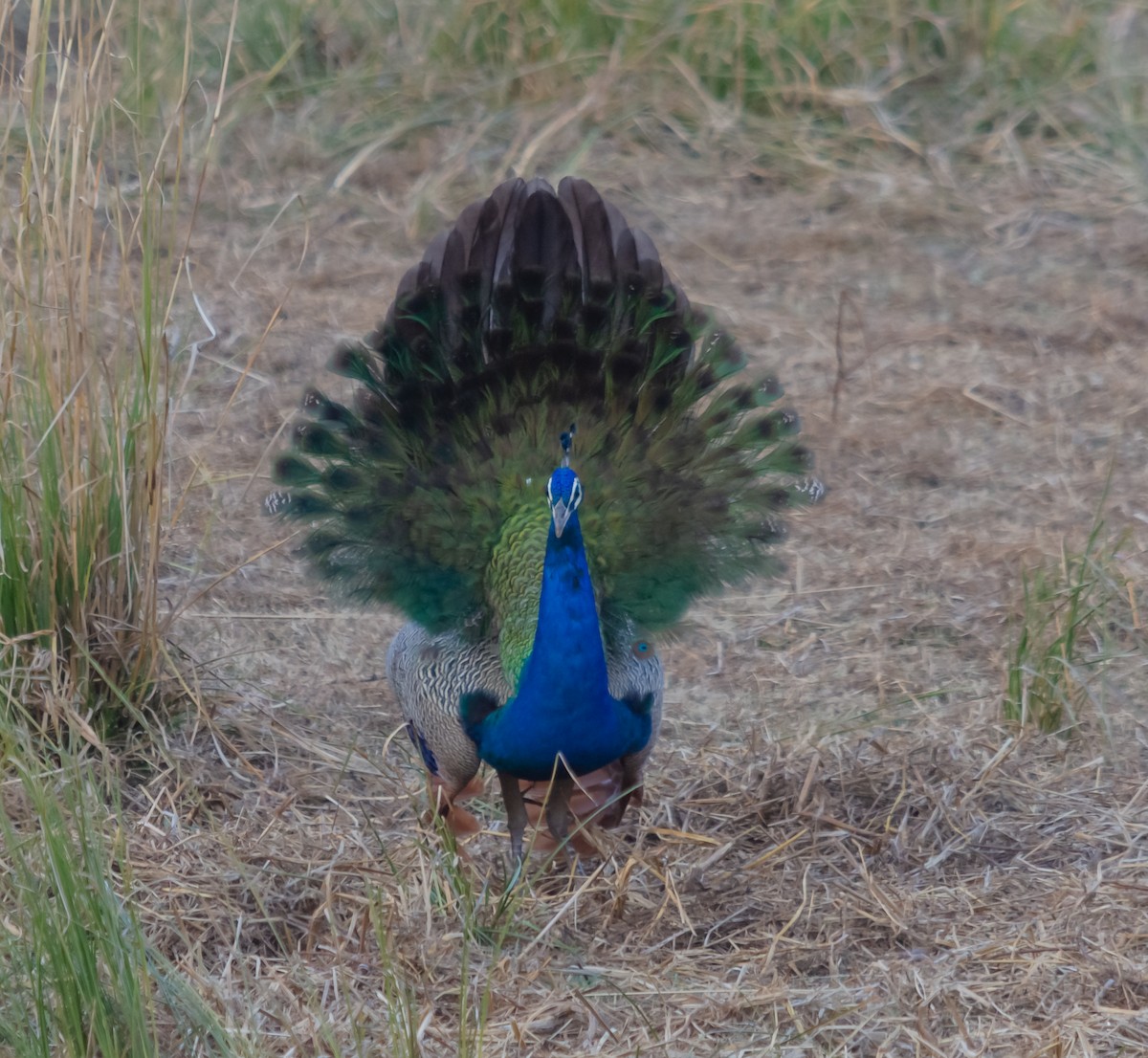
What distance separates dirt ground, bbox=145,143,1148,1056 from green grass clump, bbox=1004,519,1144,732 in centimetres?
6

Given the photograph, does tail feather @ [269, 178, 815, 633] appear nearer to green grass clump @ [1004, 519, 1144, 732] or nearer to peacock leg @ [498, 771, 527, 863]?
peacock leg @ [498, 771, 527, 863]

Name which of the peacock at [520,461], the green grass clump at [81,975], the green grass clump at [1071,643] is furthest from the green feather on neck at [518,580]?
the green grass clump at [1071,643]

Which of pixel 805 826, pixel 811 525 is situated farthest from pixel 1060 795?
pixel 811 525

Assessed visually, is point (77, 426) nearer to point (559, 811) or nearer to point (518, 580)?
point (518, 580)

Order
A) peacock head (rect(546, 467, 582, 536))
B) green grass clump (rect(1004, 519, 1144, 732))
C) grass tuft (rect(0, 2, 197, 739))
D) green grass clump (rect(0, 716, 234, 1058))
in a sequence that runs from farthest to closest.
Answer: green grass clump (rect(1004, 519, 1144, 732)) → grass tuft (rect(0, 2, 197, 739)) → peacock head (rect(546, 467, 582, 536)) → green grass clump (rect(0, 716, 234, 1058))

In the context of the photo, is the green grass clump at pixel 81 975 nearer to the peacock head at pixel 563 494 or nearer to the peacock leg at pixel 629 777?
the peacock head at pixel 563 494

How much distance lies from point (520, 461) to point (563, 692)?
2.08 ft

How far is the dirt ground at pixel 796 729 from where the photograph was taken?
9.78 ft

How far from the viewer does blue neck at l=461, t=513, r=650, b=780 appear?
3201mm

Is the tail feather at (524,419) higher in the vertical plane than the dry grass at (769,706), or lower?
higher

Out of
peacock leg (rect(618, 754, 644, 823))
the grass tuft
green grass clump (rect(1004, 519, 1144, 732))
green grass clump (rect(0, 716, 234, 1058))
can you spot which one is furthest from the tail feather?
green grass clump (rect(0, 716, 234, 1058))

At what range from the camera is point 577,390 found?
3680mm

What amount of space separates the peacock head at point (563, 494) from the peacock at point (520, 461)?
0.40m

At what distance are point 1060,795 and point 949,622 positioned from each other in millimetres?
938
